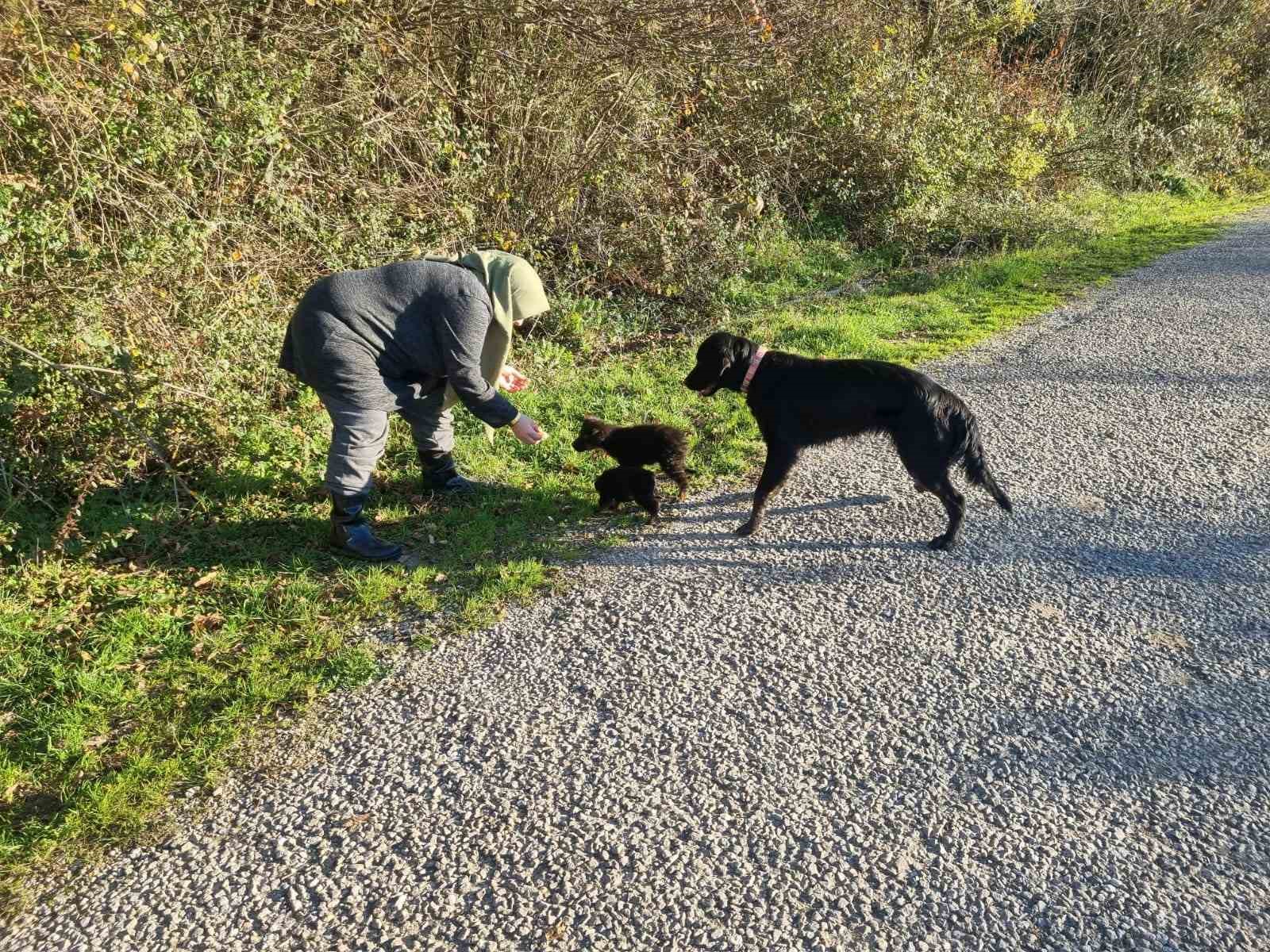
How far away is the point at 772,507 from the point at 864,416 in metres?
0.82

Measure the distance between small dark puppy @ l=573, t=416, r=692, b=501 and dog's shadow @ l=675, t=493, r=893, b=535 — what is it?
191mm

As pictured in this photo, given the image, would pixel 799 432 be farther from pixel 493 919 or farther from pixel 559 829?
pixel 493 919

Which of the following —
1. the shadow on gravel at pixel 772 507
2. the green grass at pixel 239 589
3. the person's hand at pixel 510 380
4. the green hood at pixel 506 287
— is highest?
the green hood at pixel 506 287

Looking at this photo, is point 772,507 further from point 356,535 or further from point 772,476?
point 356,535

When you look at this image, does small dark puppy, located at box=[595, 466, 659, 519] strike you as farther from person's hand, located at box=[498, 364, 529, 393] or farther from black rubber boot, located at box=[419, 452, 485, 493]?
black rubber boot, located at box=[419, 452, 485, 493]

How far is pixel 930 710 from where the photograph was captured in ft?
9.55

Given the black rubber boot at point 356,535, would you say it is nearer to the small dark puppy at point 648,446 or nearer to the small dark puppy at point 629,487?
the small dark puppy at point 629,487

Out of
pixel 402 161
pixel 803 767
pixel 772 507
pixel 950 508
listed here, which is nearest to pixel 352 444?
pixel 772 507

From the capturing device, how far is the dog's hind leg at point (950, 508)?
406 cm

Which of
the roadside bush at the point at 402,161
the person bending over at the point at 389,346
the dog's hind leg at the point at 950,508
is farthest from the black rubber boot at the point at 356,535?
the dog's hind leg at the point at 950,508

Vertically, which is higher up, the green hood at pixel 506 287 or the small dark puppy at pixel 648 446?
the green hood at pixel 506 287

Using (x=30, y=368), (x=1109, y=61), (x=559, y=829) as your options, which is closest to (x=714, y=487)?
(x=559, y=829)

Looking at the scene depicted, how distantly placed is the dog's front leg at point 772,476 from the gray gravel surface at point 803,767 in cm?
14

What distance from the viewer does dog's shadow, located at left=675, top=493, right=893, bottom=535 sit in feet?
14.7
